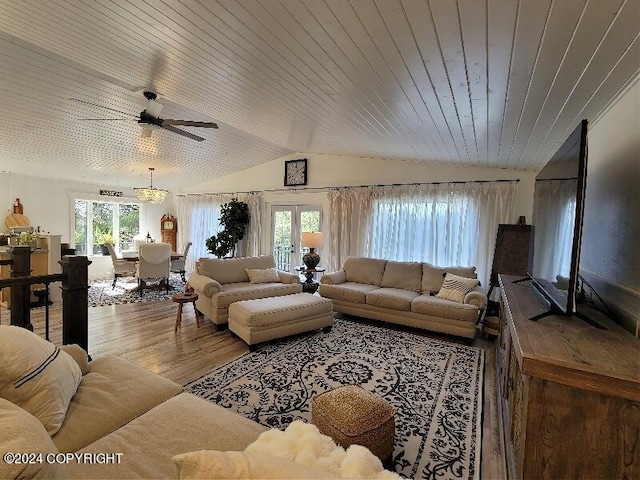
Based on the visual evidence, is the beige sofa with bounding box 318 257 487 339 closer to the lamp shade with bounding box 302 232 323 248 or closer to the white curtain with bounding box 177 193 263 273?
the lamp shade with bounding box 302 232 323 248

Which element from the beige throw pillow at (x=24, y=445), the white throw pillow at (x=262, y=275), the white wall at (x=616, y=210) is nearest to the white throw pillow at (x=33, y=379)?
the beige throw pillow at (x=24, y=445)

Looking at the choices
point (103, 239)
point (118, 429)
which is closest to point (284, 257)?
point (103, 239)

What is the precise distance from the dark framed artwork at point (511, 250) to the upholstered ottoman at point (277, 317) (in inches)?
92.2

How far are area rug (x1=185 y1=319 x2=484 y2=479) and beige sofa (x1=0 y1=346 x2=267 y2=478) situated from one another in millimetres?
885

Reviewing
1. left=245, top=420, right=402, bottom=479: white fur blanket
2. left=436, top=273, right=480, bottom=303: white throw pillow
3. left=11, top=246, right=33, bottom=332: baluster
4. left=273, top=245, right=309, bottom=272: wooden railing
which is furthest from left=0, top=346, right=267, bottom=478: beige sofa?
left=273, top=245, right=309, bottom=272: wooden railing

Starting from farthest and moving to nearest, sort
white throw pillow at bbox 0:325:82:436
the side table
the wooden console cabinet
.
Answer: the side table → white throw pillow at bbox 0:325:82:436 → the wooden console cabinet

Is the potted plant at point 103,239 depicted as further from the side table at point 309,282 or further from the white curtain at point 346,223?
the white curtain at point 346,223

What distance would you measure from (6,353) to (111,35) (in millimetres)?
2200

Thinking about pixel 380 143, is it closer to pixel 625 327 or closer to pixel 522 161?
pixel 522 161

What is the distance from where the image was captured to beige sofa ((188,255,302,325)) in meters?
3.98

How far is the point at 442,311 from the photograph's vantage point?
379 centimetres

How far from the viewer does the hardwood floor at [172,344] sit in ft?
7.26

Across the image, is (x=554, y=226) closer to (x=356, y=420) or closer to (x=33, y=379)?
(x=356, y=420)

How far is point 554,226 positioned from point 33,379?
9.36ft
